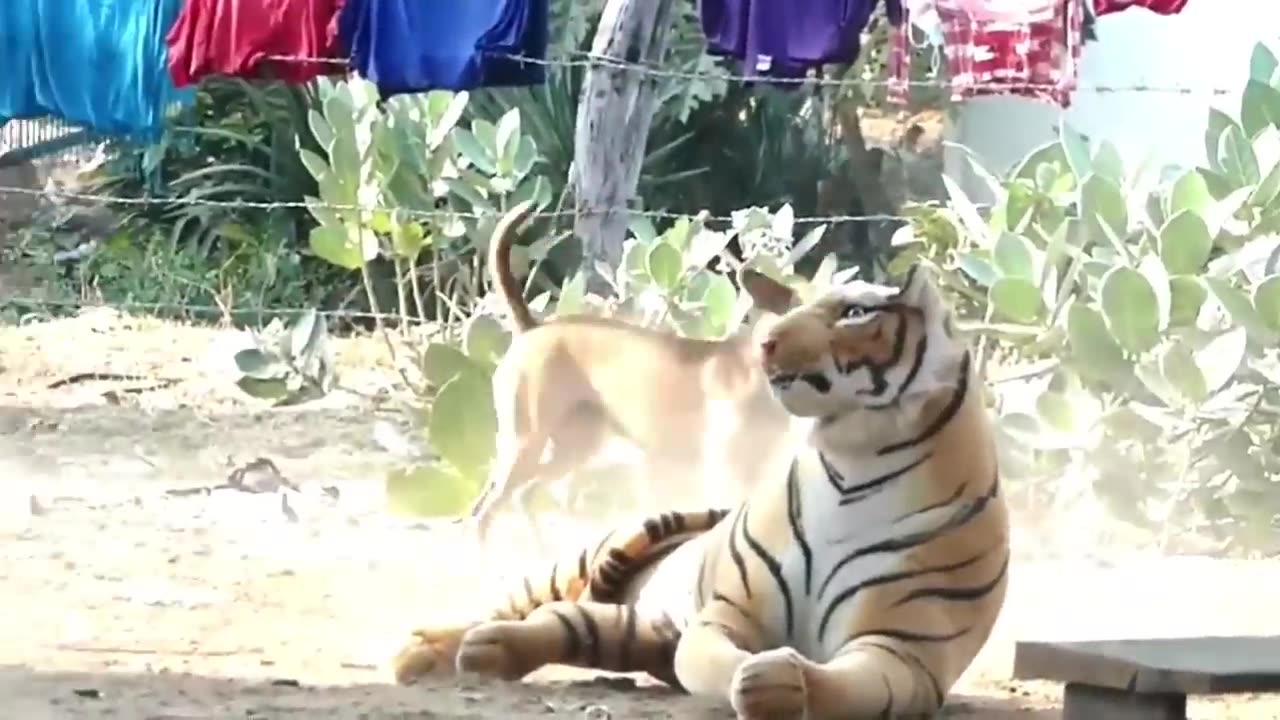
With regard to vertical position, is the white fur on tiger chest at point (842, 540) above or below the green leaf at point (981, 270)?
below

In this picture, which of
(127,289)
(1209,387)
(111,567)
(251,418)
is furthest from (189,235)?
(1209,387)

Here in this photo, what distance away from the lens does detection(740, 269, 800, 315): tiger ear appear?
2.29 metres

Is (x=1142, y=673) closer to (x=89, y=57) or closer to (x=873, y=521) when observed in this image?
(x=873, y=521)

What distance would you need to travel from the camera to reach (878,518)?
80.0 inches

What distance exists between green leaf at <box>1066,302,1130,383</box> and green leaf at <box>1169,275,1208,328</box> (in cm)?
10

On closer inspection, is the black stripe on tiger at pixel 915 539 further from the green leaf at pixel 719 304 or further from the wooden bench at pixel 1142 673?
the green leaf at pixel 719 304

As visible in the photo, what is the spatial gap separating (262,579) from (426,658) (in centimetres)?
79

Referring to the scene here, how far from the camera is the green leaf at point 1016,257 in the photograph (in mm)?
3410

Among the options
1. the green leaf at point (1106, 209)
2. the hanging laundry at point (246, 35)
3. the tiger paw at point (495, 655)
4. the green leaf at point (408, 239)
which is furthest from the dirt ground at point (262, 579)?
the hanging laundry at point (246, 35)

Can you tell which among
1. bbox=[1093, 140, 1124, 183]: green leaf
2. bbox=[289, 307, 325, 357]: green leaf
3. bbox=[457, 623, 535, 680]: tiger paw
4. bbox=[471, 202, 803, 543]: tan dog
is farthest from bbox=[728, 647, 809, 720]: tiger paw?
bbox=[289, 307, 325, 357]: green leaf

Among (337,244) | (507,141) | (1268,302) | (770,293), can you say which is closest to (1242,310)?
(1268,302)

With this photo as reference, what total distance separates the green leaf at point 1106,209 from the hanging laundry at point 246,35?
1.26 meters

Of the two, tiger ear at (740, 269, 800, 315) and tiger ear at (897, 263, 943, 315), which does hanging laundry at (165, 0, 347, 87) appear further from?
tiger ear at (897, 263, 943, 315)

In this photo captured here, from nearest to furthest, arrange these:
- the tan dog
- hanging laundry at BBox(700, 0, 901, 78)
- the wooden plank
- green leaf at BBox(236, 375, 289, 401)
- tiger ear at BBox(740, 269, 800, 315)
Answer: the wooden plank
tiger ear at BBox(740, 269, 800, 315)
the tan dog
hanging laundry at BBox(700, 0, 901, 78)
green leaf at BBox(236, 375, 289, 401)
